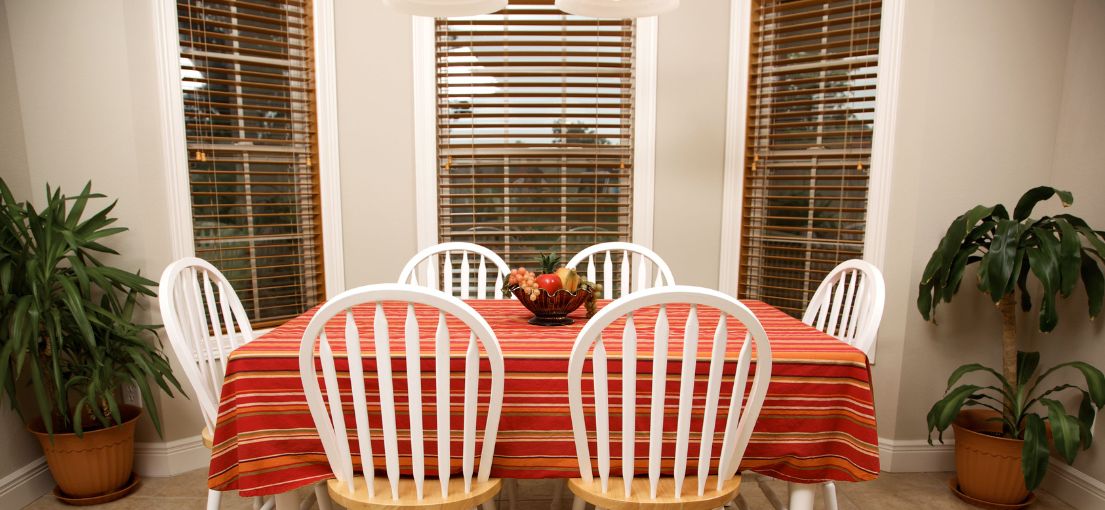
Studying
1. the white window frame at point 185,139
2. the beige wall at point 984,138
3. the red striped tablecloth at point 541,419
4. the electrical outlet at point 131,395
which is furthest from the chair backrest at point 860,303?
the electrical outlet at point 131,395

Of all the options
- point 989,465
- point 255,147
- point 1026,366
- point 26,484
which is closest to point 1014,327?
point 1026,366

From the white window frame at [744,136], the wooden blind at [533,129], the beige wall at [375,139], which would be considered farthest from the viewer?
the wooden blind at [533,129]

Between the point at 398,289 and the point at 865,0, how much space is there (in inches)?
97.2

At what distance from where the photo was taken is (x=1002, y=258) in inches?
79.7

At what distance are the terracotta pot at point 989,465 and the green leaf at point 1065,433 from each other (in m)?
0.17

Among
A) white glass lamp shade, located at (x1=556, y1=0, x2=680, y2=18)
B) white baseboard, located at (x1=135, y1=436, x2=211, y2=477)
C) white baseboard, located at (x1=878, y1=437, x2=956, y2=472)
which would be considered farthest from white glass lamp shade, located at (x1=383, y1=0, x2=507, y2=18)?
white baseboard, located at (x1=878, y1=437, x2=956, y2=472)

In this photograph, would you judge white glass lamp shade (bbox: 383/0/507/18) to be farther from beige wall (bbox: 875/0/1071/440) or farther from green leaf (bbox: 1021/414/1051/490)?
green leaf (bbox: 1021/414/1051/490)

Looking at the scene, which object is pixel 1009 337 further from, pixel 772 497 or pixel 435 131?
pixel 435 131

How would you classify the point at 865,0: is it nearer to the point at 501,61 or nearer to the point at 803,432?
the point at 501,61

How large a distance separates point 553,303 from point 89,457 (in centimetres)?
194

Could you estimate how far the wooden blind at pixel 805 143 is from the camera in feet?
8.38

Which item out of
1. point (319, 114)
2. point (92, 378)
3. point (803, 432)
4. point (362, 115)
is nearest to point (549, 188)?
point (362, 115)

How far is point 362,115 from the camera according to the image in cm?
279

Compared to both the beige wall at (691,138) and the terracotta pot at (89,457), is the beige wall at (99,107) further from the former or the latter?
the beige wall at (691,138)
